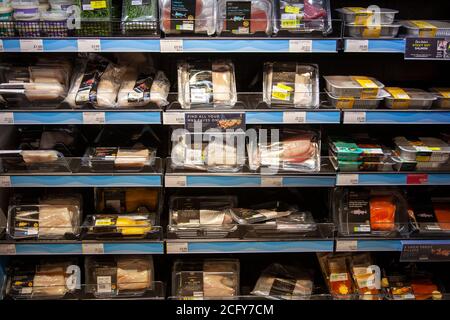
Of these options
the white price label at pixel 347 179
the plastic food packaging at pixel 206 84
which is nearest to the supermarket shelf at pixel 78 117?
the plastic food packaging at pixel 206 84

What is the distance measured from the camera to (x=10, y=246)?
2.83m

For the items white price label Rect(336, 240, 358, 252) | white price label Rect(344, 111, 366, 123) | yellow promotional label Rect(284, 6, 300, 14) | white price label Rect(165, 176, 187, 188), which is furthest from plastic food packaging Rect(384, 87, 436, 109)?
white price label Rect(165, 176, 187, 188)

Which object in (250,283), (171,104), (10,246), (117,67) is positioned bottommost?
(250,283)

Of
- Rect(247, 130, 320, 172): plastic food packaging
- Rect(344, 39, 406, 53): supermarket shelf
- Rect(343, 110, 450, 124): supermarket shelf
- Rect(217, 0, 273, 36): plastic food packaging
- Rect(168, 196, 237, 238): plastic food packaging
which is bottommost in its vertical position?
Rect(168, 196, 237, 238): plastic food packaging

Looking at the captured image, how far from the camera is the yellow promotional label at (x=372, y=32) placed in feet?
8.81

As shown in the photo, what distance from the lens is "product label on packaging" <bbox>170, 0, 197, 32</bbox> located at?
2639 millimetres

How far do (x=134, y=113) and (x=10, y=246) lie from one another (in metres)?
0.97

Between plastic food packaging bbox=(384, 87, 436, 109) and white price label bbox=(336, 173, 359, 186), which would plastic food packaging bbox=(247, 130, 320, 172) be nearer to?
white price label bbox=(336, 173, 359, 186)

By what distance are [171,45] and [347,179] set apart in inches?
44.6

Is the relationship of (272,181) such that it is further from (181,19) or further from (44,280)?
(44,280)

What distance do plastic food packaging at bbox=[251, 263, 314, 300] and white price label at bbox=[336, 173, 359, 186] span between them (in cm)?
63

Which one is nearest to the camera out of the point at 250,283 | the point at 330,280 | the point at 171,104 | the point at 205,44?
the point at 205,44

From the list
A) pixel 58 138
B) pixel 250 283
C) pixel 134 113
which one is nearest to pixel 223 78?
pixel 134 113

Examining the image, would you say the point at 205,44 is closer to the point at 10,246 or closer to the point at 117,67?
the point at 117,67
